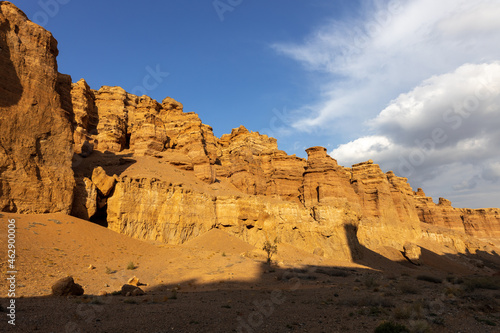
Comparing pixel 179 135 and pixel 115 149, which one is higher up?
pixel 179 135

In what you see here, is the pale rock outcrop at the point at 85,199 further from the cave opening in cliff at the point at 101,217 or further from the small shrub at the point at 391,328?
the small shrub at the point at 391,328

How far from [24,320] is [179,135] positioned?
52.0 metres

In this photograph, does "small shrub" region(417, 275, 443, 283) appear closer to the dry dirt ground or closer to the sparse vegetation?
the dry dirt ground

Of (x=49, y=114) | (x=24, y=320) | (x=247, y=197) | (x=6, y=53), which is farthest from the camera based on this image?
(x=247, y=197)

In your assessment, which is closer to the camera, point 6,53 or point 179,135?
point 6,53

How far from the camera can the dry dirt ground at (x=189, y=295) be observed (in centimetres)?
829

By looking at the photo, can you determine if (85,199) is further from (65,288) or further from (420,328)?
(420,328)

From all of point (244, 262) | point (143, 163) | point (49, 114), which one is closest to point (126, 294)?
point (244, 262)

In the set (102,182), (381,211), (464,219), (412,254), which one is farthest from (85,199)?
(464,219)

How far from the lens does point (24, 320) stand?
7.19 meters

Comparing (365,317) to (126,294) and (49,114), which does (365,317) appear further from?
(49,114)

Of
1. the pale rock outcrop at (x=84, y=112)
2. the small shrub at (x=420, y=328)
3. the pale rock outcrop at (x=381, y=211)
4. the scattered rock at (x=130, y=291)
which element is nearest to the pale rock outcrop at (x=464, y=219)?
the pale rock outcrop at (x=381, y=211)

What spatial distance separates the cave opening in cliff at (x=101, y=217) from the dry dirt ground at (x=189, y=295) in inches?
146

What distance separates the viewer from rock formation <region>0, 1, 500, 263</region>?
20906 millimetres
